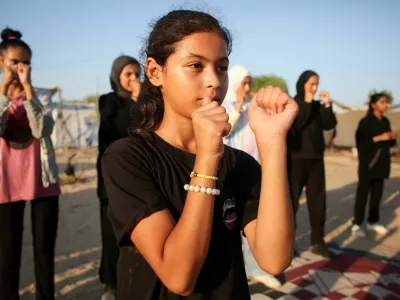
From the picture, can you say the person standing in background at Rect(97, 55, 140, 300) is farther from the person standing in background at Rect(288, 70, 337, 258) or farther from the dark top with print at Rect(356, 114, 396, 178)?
the dark top with print at Rect(356, 114, 396, 178)

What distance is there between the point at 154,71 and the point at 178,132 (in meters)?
0.26

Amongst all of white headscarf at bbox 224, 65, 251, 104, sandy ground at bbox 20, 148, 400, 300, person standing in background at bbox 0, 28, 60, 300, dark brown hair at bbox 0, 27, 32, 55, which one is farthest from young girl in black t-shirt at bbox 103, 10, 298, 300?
sandy ground at bbox 20, 148, 400, 300

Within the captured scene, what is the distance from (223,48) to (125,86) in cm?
233

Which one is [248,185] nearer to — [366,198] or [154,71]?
[154,71]

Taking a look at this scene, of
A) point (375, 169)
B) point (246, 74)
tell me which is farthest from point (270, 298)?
point (375, 169)

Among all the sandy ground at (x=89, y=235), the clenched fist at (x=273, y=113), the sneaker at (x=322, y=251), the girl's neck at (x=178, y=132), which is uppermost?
the clenched fist at (x=273, y=113)

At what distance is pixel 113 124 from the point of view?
3236 millimetres

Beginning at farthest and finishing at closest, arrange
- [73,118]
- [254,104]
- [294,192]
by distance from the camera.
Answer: [73,118], [294,192], [254,104]

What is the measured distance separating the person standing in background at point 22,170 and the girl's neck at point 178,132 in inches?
67.3

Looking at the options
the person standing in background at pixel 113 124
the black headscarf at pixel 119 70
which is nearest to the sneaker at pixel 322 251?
the person standing in background at pixel 113 124

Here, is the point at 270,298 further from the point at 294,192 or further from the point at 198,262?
the point at 198,262

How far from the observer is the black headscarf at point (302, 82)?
4605 mm

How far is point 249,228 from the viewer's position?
50.4 inches

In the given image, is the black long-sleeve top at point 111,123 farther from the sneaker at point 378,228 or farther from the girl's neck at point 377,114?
the sneaker at point 378,228
